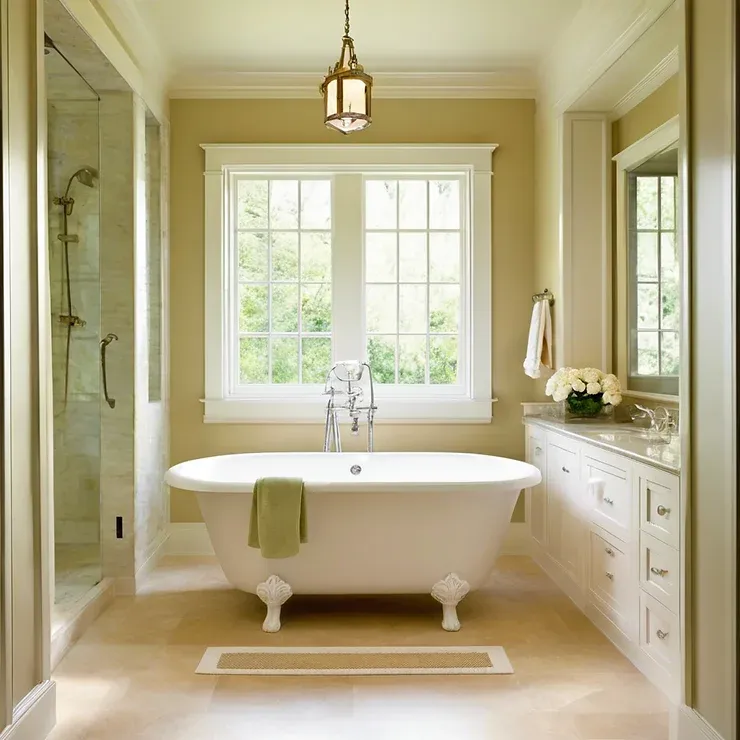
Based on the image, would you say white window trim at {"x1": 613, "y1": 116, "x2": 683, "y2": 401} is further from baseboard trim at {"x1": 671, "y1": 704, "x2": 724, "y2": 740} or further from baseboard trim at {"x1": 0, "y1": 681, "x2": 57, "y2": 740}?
baseboard trim at {"x1": 0, "y1": 681, "x2": 57, "y2": 740}

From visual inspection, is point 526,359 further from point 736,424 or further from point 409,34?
point 736,424

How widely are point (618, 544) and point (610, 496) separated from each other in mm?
195

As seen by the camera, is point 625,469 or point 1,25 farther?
point 625,469

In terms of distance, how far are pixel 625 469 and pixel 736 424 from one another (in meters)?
0.90

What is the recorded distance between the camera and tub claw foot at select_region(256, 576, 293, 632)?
3.08 m

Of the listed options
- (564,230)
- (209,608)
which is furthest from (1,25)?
(564,230)

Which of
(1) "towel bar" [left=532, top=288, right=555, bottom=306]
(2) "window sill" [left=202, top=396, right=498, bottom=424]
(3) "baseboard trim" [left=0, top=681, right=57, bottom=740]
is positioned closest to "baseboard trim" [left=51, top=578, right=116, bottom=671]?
(3) "baseboard trim" [left=0, top=681, right=57, bottom=740]

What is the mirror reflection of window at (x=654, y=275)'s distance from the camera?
11.1 ft

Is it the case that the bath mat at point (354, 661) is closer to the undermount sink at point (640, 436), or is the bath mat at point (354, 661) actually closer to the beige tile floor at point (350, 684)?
the beige tile floor at point (350, 684)

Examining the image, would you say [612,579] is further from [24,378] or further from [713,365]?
[24,378]

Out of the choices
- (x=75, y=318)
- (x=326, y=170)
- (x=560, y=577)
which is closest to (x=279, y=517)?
(x=560, y=577)

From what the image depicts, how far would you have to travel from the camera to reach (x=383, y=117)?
435cm

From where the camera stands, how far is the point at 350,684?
258 cm

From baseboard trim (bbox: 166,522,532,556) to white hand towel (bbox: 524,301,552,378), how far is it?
1.00m
